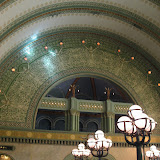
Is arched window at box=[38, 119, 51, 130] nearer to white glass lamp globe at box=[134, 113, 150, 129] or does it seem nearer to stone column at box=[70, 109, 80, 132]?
stone column at box=[70, 109, 80, 132]

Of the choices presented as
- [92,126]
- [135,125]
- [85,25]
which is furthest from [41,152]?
[135,125]

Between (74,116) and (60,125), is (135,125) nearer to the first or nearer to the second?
(74,116)

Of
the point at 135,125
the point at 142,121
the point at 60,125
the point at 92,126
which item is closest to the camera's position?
the point at 142,121

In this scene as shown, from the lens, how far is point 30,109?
11.9 metres

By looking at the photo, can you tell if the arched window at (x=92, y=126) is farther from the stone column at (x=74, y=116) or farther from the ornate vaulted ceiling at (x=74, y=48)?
the ornate vaulted ceiling at (x=74, y=48)

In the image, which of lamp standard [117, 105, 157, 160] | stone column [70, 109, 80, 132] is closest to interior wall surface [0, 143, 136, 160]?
stone column [70, 109, 80, 132]

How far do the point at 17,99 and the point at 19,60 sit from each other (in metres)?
1.68

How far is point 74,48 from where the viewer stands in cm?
1309

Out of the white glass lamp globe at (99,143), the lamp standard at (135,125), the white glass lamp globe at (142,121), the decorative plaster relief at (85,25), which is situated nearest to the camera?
the white glass lamp globe at (142,121)

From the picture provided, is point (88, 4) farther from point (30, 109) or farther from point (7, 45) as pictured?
point (30, 109)

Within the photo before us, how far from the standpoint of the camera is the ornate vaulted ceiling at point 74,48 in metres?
11.4

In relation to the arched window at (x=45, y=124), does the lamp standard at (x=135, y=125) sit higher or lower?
lower

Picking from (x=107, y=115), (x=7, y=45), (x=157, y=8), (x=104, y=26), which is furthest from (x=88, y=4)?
(x=107, y=115)

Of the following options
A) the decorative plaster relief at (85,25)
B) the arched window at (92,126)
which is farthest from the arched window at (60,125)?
the decorative plaster relief at (85,25)
